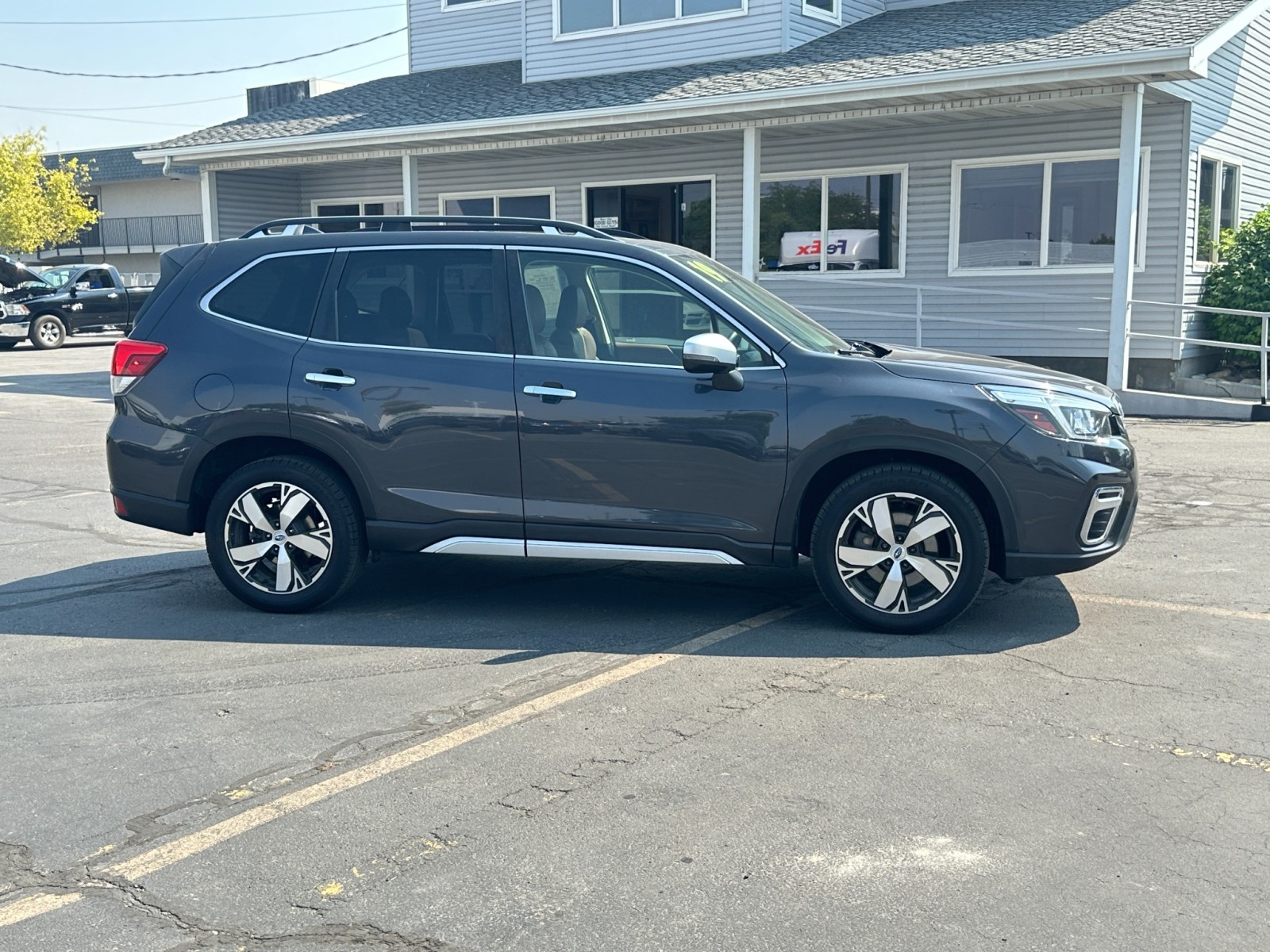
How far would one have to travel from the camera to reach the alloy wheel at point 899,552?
5.93m

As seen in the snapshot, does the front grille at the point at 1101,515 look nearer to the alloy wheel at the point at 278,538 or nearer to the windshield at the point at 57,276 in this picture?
the alloy wheel at the point at 278,538

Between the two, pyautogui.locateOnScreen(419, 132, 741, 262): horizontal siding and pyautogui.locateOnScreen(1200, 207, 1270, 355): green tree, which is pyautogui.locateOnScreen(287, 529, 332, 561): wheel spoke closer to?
pyautogui.locateOnScreen(1200, 207, 1270, 355): green tree

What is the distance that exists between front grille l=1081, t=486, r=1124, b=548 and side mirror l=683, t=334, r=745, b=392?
1647 millimetres

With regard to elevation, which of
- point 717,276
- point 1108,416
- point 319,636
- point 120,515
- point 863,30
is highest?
point 863,30

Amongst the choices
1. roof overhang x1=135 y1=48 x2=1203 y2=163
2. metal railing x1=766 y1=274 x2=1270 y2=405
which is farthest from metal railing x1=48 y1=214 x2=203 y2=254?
metal railing x1=766 y1=274 x2=1270 y2=405

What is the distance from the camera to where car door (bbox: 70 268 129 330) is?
2862cm

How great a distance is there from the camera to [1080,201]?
16891mm

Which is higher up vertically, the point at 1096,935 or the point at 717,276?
the point at 717,276

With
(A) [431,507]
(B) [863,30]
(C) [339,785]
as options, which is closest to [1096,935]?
(C) [339,785]

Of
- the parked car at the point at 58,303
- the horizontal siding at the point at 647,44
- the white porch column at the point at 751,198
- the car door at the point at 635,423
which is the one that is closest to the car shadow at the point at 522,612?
the car door at the point at 635,423

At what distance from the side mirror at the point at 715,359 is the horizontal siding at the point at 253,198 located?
62.6 ft

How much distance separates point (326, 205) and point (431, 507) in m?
20.2

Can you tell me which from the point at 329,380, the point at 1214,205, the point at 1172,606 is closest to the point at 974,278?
the point at 1214,205

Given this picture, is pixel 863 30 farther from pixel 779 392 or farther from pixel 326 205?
pixel 779 392
